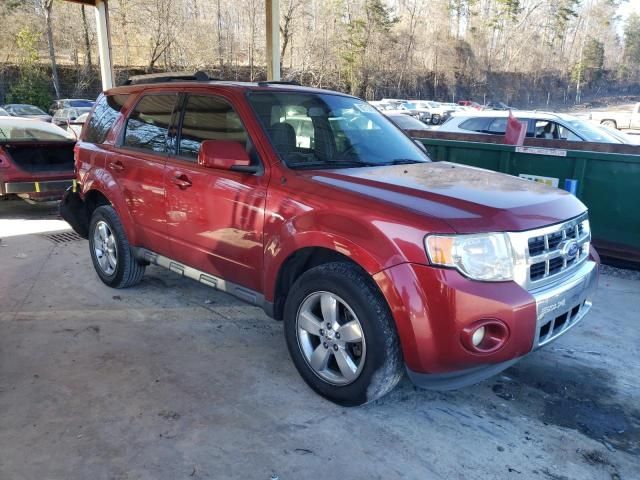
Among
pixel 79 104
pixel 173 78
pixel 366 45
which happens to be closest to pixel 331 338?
pixel 173 78

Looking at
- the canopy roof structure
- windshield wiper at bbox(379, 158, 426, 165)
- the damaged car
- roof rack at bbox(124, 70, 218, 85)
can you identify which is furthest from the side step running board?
the damaged car

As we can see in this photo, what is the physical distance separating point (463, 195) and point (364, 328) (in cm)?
92

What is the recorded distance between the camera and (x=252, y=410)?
307 cm

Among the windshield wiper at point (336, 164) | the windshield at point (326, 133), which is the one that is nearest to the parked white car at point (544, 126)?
the windshield at point (326, 133)

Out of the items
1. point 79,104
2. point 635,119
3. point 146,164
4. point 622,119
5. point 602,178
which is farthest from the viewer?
point 79,104

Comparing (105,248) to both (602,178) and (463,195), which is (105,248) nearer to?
(463,195)

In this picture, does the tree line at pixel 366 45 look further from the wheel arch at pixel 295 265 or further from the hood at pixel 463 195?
the hood at pixel 463 195

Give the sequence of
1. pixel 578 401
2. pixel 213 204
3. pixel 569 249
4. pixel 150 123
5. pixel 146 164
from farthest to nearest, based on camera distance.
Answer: pixel 150 123 → pixel 146 164 → pixel 213 204 → pixel 578 401 → pixel 569 249

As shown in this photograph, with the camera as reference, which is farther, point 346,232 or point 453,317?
point 346,232

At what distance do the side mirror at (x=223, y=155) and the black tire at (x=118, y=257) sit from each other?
1.76m

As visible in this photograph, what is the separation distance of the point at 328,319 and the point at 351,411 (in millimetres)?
554

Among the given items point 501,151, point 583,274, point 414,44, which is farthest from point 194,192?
point 414,44

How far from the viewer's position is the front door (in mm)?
3482

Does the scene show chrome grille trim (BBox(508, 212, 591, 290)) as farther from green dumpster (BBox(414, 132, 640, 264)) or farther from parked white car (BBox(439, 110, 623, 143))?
parked white car (BBox(439, 110, 623, 143))
